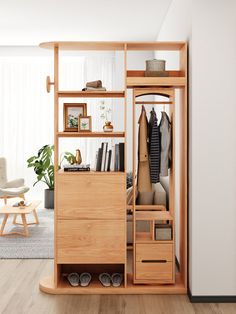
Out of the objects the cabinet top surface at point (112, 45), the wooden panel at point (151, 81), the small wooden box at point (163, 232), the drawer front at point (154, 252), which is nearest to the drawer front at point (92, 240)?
the drawer front at point (154, 252)

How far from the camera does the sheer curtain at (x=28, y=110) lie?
839 cm

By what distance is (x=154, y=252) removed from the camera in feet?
12.9

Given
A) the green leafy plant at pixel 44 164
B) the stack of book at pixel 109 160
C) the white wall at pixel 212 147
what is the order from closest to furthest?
1. the white wall at pixel 212 147
2. the stack of book at pixel 109 160
3. the green leafy plant at pixel 44 164

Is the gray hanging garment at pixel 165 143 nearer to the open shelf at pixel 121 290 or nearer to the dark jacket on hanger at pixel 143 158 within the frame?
the dark jacket on hanger at pixel 143 158

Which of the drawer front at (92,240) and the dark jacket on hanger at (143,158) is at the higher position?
the dark jacket on hanger at (143,158)

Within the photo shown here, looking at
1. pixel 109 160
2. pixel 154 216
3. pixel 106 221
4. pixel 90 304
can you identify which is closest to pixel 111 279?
pixel 90 304

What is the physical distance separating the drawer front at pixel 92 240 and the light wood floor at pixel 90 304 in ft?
1.02

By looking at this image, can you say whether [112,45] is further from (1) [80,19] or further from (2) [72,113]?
(1) [80,19]

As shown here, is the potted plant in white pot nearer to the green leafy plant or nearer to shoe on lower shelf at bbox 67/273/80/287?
the green leafy plant

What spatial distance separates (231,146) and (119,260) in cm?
129

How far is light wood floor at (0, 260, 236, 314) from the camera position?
137 inches

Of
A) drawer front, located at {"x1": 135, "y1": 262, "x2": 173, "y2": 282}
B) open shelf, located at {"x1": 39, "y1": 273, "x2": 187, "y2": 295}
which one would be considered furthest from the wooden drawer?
open shelf, located at {"x1": 39, "y1": 273, "x2": 187, "y2": 295}

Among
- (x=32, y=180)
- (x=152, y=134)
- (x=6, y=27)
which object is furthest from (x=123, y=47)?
Answer: (x=32, y=180)

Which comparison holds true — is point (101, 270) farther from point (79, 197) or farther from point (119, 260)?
point (79, 197)
